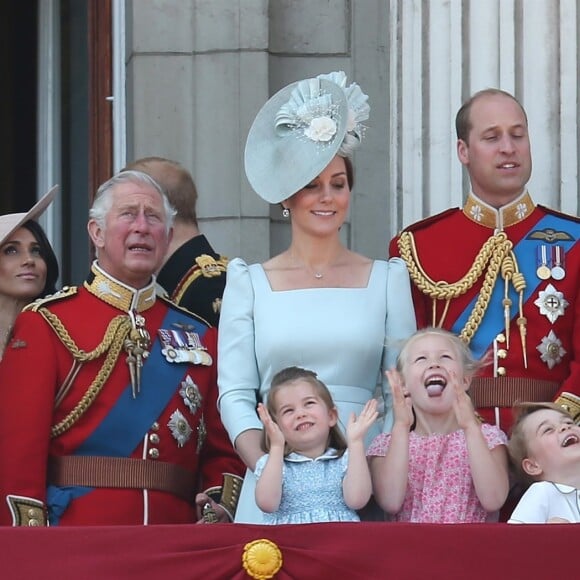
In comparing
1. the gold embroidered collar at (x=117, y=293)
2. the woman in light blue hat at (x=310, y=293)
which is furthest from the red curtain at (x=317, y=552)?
the gold embroidered collar at (x=117, y=293)

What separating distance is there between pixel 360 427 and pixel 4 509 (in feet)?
3.43

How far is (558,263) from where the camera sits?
607 centimetres

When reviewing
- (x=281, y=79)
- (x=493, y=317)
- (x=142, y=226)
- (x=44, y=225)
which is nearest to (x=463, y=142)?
(x=493, y=317)

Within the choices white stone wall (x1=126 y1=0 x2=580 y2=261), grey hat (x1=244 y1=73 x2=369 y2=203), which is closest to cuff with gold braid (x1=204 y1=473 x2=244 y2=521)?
grey hat (x1=244 y1=73 x2=369 y2=203)

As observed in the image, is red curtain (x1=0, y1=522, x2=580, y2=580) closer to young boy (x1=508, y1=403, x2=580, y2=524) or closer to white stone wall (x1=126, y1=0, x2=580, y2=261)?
young boy (x1=508, y1=403, x2=580, y2=524)

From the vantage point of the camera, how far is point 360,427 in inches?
209

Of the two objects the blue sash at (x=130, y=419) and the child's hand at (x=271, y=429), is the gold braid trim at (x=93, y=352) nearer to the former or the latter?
the blue sash at (x=130, y=419)

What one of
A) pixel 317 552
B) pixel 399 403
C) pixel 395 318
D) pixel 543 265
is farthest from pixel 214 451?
pixel 317 552

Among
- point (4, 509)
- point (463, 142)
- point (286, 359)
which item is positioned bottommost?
point (4, 509)

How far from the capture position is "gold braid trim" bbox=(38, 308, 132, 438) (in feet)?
19.4

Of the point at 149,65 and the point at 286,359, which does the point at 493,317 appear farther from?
the point at 149,65

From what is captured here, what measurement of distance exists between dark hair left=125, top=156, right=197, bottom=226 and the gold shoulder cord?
35.6 inches

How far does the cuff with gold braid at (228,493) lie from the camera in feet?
19.6

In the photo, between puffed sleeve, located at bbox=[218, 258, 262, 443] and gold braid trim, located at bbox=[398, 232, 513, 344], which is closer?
puffed sleeve, located at bbox=[218, 258, 262, 443]
